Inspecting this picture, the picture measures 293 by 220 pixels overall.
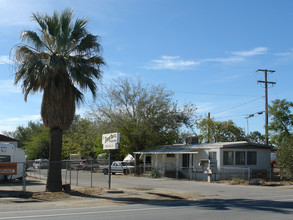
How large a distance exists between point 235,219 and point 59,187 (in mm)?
9797

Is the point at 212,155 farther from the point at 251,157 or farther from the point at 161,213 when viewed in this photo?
the point at 161,213

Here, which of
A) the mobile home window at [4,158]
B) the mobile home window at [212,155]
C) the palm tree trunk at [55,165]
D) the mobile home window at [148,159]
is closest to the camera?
the palm tree trunk at [55,165]

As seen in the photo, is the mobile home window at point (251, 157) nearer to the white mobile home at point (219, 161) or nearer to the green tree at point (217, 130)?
the white mobile home at point (219, 161)

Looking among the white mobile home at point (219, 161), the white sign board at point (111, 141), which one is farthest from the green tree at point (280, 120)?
the white sign board at point (111, 141)

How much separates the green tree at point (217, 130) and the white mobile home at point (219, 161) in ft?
61.4

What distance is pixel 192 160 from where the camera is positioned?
30797mm

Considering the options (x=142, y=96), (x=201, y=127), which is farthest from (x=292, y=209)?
(x=201, y=127)

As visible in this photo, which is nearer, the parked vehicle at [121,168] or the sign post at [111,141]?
the sign post at [111,141]

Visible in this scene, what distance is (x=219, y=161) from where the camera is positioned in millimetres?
27812

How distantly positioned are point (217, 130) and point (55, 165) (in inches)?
1485

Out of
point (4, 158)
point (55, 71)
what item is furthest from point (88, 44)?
point (4, 158)

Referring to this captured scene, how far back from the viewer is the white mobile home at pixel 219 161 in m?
27.7

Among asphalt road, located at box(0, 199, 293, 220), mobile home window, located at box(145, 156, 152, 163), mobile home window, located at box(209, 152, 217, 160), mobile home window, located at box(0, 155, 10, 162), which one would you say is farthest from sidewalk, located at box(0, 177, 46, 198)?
mobile home window, located at box(145, 156, 152, 163)

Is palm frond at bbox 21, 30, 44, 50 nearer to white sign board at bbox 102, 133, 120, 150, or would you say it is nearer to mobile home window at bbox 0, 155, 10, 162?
white sign board at bbox 102, 133, 120, 150
